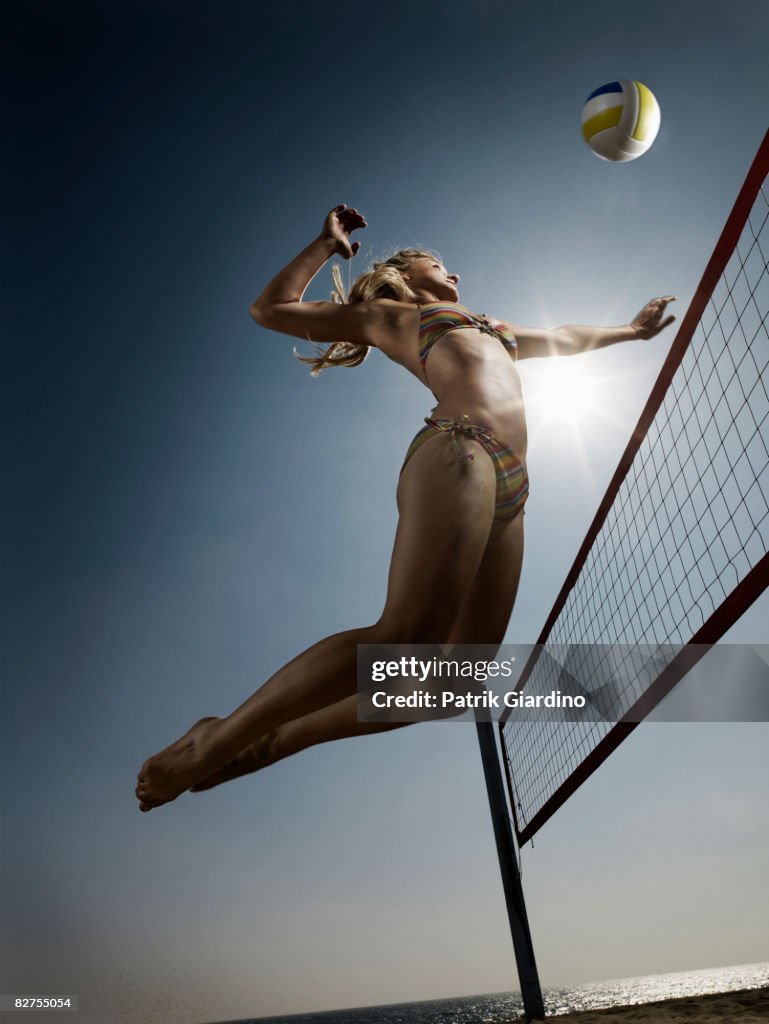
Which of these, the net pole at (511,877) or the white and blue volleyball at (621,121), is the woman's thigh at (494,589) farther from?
the white and blue volleyball at (621,121)

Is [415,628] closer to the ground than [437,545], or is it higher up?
closer to the ground

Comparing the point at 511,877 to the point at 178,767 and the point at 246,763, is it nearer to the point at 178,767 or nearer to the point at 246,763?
the point at 246,763

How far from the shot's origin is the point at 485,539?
1542 mm

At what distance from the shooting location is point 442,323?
6.81 ft

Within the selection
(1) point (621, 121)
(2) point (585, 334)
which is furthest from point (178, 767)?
(1) point (621, 121)

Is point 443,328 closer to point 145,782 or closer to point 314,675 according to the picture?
point 314,675

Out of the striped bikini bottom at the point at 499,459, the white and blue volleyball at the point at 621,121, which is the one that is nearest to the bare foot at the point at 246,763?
the striped bikini bottom at the point at 499,459

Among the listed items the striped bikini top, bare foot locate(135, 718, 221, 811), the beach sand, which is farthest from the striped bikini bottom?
the beach sand

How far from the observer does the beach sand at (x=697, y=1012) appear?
3.02m

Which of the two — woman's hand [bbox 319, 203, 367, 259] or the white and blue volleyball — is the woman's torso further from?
the white and blue volleyball

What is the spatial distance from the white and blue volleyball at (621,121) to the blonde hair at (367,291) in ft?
6.79

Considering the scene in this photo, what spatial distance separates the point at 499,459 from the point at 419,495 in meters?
0.30

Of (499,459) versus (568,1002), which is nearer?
(499,459)

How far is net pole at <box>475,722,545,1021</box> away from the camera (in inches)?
159
